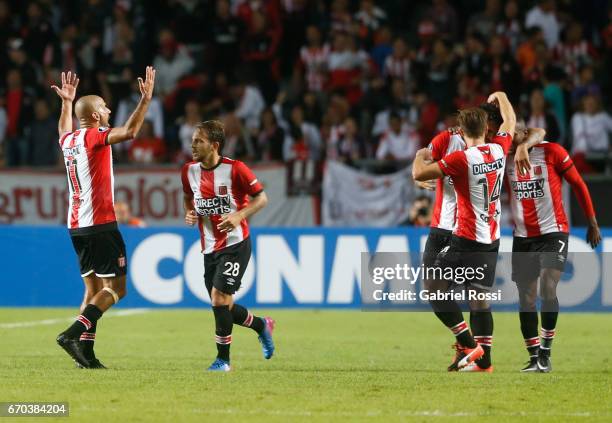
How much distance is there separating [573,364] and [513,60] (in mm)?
10395

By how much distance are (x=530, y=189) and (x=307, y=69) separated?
463 inches

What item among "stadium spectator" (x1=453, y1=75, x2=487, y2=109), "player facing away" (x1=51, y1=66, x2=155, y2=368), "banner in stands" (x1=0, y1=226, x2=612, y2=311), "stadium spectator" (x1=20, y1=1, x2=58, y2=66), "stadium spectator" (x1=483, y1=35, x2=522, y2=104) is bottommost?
"banner in stands" (x1=0, y1=226, x2=612, y2=311)

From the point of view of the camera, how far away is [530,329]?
1016cm

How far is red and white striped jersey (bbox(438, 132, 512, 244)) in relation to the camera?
9.64 m

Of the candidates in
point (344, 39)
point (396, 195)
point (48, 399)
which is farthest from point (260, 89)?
point (48, 399)

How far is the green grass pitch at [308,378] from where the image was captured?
25.8 feet

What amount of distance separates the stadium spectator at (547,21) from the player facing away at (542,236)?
11.8 m

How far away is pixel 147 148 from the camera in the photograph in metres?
20.4

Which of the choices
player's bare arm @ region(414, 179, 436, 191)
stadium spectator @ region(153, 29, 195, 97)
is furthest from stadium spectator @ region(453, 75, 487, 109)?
player's bare arm @ region(414, 179, 436, 191)

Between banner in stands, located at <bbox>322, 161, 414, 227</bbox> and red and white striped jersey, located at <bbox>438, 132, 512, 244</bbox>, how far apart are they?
9669 millimetres

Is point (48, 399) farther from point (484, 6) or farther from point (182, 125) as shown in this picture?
point (484, 6)

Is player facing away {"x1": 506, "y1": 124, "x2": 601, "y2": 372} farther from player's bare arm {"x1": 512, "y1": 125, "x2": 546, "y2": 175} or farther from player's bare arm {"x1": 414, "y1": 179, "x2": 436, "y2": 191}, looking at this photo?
player's bare arm {"x1": 414, "y1": 179, "x2": 436, "y2": 191}

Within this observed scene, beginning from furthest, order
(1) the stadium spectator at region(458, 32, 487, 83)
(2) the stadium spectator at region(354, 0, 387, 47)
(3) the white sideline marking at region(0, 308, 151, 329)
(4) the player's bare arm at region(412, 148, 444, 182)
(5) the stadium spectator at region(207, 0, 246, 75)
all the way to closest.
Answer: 1. (2) the stadium spectator at region(354, 0, 387, 47)
2. (5) the stadium spectator at region(207, 0, 246, 75)
3. (1) the stadium spectator at region(458, 32, 487, 83)
4. (3) the white sideline marking at region(0, 308, 151, 329)
5. (4) the player's bare arm at region(412, 148, 444, 182)

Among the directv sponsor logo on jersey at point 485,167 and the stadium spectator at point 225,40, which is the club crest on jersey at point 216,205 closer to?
the directv sponsor logo on jersey at point 485,167
